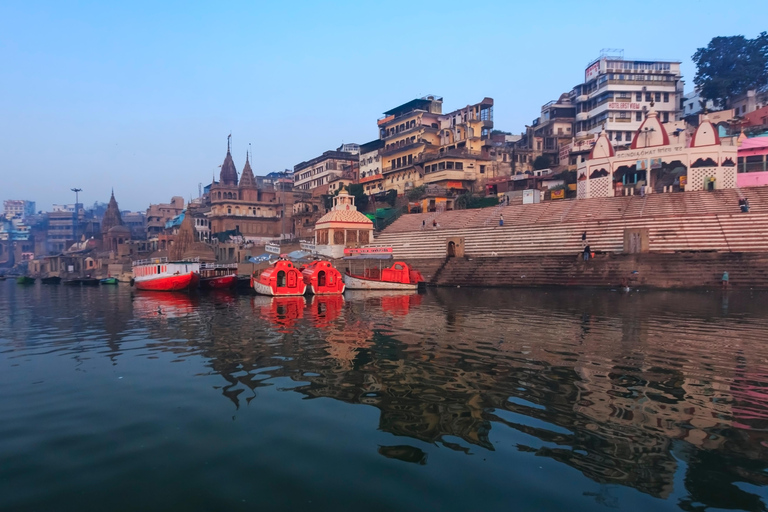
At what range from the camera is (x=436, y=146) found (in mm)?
64938

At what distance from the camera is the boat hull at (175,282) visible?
122ft

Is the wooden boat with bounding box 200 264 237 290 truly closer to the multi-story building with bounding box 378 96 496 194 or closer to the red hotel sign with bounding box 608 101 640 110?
the multi-story building with bounding box 378 96 496 194

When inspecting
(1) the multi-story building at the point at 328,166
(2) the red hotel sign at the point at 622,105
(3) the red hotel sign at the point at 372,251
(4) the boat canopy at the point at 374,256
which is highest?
(2) the red hotel sign at the point at 622,105

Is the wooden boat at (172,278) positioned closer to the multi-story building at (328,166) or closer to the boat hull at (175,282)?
the boat hull at (175,282)

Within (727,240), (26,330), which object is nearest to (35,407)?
(26,330)

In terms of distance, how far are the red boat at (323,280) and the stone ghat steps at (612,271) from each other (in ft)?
32.4

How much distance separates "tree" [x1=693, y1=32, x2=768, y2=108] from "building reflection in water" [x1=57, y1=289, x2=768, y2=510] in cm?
5177

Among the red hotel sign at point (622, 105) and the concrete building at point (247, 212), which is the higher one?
the red hotel sign at point (622, 105)

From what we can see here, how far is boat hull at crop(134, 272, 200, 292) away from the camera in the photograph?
37.2 metres

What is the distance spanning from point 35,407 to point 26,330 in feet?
38.7

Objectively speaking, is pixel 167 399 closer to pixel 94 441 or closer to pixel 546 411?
pixel 94 441

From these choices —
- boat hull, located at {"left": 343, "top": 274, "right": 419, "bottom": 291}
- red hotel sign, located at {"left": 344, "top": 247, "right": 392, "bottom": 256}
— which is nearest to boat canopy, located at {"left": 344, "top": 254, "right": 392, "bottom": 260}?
red hotel sign, located at {"left": 344, "top": 247, "right": 392, "bottom": 256}

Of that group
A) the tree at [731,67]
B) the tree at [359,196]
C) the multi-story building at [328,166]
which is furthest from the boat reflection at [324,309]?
the tree at [731,67]

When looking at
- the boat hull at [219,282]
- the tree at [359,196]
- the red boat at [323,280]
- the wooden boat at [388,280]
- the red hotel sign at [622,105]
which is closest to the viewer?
the red boat at [323,280]
